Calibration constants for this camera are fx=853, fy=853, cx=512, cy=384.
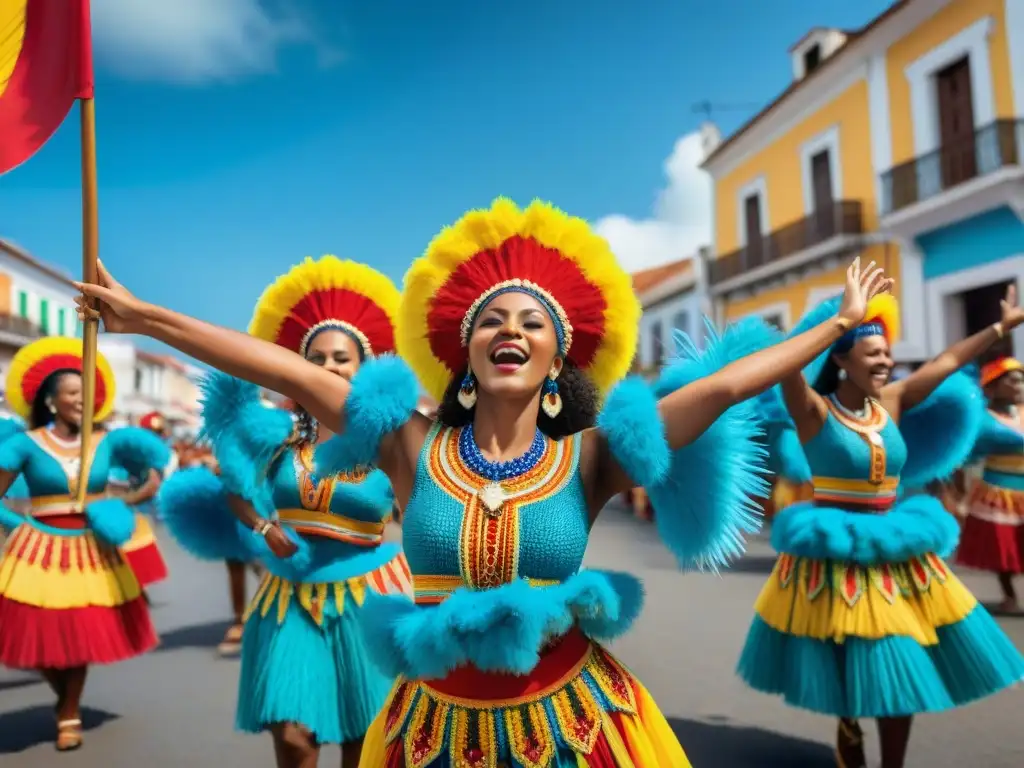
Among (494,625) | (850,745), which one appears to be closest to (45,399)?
(494,625)

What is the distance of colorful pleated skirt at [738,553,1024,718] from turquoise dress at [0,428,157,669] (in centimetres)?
346

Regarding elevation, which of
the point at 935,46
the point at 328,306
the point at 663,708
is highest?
the point at 935,46

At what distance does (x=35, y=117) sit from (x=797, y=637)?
136 inches

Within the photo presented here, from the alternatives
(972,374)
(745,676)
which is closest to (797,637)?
(745,676)

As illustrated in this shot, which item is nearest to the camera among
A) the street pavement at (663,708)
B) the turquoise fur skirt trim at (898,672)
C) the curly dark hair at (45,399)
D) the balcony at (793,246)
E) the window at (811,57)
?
the turquoise fur skirt trim at (898,672)

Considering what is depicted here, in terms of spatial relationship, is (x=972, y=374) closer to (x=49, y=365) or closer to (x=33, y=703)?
(x=49, y=365)

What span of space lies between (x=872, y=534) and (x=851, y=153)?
1552cm

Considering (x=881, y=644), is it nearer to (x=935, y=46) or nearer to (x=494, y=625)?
(x=494, y=625)

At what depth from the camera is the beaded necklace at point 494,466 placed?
7.04 feet

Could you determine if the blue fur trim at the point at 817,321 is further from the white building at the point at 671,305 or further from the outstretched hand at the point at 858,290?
the white building at the point at 671,305

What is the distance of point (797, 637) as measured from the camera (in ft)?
12.2

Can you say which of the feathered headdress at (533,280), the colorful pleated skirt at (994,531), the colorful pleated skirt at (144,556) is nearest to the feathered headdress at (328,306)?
the feathered headdress at (533,280)

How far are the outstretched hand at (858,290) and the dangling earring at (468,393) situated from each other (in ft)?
3.26

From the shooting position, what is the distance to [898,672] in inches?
135
